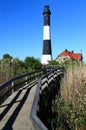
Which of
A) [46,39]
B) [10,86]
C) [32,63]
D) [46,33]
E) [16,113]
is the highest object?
[46,33]

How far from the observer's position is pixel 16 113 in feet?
28.5

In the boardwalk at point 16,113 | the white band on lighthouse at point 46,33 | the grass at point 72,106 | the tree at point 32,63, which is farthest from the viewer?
the white band on lighthouse at point 46,33

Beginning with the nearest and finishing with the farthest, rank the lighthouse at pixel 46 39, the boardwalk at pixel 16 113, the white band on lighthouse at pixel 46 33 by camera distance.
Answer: the boardwalk at pixel 16 113
the white band on lighthouse at pixel 46 33
the lighthouse at pixel 46 39

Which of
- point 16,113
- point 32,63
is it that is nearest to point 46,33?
point 32,63

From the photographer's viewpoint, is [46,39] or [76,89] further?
[46,39]

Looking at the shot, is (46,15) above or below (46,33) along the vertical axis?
above

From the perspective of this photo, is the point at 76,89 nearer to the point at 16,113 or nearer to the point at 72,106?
the point at 72,106

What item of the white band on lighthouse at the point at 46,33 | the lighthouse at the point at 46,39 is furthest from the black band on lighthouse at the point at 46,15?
the white band on lighthouse at the point at 46,33

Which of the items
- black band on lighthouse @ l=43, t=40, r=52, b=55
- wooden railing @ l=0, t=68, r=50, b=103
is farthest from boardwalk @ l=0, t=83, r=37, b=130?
black band on lighthouse @ l=43, t=40, r=52, b=55

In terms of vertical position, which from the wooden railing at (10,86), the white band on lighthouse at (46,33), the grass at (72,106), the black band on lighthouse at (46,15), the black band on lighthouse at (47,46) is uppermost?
the black band on lighthouse at (46,15)

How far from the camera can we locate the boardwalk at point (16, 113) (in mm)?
7263

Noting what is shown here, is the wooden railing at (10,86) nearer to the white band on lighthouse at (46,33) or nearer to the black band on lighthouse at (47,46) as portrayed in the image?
the white band on lighthouse at (46,33)

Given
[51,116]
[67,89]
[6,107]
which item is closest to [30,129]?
[6,107]

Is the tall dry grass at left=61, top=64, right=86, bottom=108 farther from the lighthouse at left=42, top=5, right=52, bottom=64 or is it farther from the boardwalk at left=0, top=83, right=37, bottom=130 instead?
the lighthouse at left=42, top=5, right=52, bottom=64
